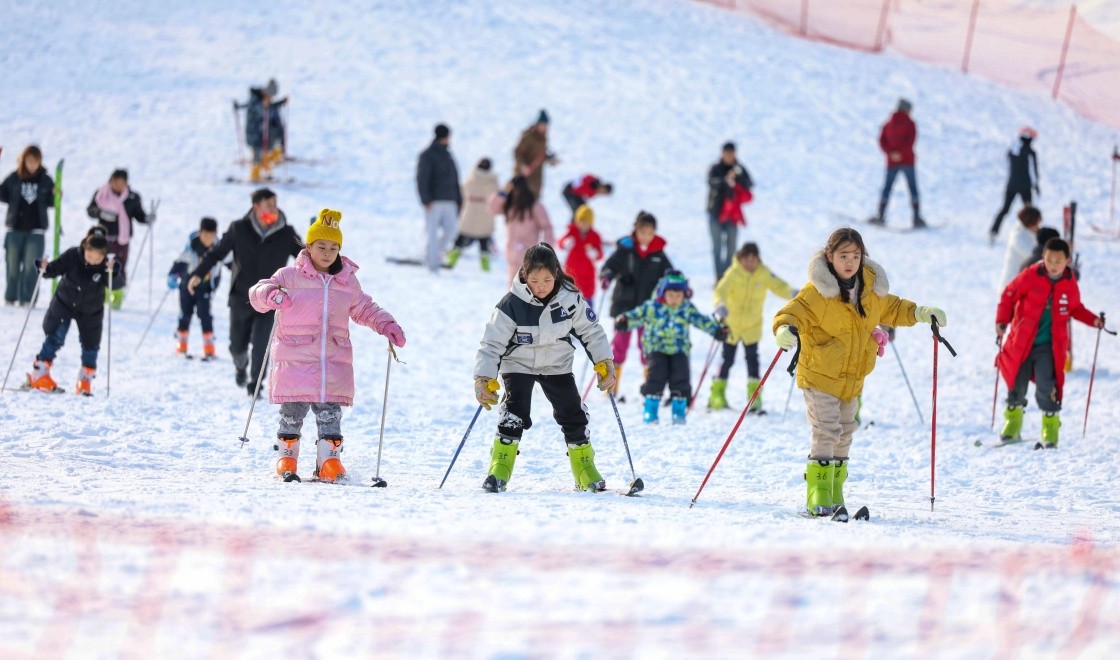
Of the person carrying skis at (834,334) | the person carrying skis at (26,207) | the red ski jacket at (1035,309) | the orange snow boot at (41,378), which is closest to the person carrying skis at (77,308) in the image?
the orange snow boot at (41,378)

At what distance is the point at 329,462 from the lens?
685 centimetres

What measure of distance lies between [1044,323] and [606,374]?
3.87 metres

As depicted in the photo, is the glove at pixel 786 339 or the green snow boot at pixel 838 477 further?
the green snow boot at pixel 838 477

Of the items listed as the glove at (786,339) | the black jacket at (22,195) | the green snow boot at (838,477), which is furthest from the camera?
the black jacket at (22,195)

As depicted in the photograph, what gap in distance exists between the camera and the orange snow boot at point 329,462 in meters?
6.83

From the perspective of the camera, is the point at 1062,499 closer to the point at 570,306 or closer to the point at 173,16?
the point at 570,306

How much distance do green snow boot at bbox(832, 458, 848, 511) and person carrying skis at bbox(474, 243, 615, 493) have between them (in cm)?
115

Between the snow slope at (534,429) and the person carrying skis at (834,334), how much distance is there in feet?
1.30

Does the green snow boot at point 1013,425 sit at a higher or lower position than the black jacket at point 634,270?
lower

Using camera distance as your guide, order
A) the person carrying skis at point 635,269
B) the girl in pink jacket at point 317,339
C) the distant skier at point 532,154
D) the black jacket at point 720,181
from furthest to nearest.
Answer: the black jacket at point 720,181 → the distant skier at point 532,154 → the person carrying skis at point 635,269 → the girl in pink jacket at point 317,339

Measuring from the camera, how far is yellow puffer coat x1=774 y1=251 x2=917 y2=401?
6.25 meters

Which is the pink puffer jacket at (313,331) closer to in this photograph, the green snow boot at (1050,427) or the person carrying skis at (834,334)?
the person carrying skis at (834,334)

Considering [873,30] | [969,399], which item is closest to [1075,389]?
[969,399]

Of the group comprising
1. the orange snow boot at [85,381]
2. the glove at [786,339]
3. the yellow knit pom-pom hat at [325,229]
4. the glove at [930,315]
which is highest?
the yellow knit pom-pom hat at [325,229]
